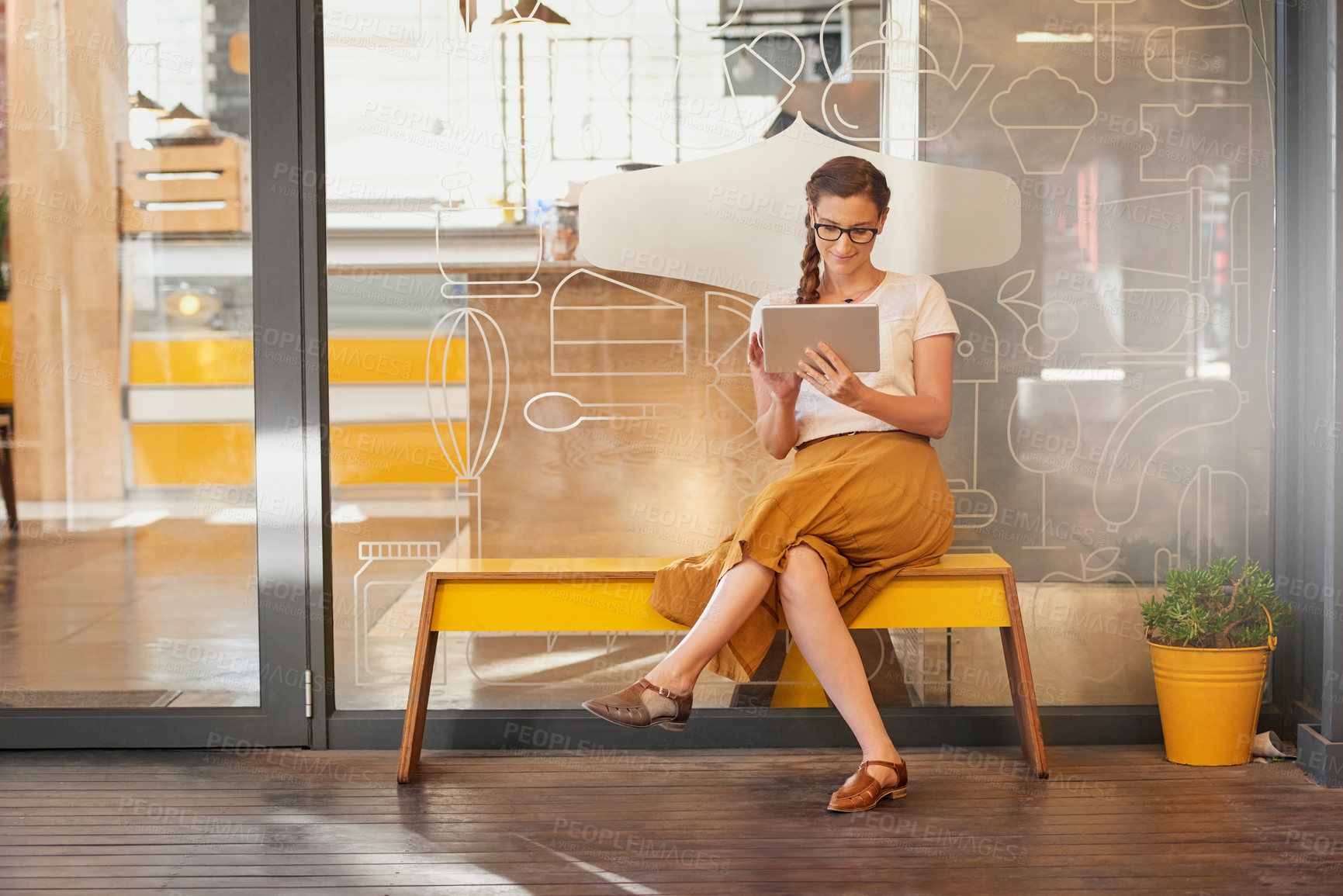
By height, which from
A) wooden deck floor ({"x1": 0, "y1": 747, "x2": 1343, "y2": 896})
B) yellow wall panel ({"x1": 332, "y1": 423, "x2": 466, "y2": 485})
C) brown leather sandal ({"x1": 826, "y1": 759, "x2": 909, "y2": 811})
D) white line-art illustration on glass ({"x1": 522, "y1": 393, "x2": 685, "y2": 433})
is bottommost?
wooden deck floor ({"x1": 0, "y1": 747, "x2": 1343, "y2": 896})

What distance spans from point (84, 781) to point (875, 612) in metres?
1.72

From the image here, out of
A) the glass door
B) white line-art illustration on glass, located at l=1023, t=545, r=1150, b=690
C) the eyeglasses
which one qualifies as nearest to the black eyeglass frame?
the eyeglasses

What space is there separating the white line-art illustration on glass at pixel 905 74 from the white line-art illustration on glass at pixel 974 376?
0.42 m

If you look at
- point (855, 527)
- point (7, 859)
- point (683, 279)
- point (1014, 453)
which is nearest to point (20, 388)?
point (7, 859)

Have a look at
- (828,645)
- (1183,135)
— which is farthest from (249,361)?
(1183,135)

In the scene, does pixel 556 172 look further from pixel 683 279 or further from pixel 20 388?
pixel 20 388

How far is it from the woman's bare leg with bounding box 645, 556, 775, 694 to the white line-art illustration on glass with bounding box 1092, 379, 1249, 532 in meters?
0.91

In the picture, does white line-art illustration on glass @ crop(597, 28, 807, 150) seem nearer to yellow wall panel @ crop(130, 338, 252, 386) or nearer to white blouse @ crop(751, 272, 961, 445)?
white blouse @ crop(751, 272, 961, 445)

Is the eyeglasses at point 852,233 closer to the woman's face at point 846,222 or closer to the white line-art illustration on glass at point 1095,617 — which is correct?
the woman's face at point 846,222

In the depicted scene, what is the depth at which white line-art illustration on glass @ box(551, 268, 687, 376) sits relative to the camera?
2.68 metres

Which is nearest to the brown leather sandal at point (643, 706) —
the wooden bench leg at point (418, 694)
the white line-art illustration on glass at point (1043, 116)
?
the wooden bench leg at point (418, 694)

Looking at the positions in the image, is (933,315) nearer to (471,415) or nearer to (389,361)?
(471,415)

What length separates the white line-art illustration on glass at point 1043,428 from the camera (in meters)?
2.70

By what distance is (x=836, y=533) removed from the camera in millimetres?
2373
